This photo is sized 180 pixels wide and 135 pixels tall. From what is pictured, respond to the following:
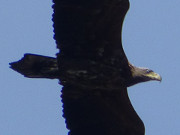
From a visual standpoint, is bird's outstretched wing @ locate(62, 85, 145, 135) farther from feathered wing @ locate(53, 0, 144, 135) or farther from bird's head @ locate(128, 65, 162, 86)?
bird's head @ locate(128, 65, 162, 86)

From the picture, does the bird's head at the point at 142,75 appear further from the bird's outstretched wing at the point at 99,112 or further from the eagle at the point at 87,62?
the bird's outstretched wing at the point at 99,112

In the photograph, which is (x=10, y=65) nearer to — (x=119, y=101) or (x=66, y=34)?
(x=66, y=34)

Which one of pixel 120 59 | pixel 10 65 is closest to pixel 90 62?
pixel 120 59

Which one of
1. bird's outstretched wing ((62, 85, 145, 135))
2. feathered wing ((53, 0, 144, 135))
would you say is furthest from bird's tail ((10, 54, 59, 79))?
bird's outstretched wing ((62, 85, 145, 135))

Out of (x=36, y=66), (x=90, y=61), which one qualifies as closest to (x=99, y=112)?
(x=90, y=61)

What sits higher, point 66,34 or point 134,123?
point 66,34

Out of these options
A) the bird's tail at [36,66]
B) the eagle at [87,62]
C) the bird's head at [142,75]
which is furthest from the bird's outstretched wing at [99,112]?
the bird's tail at [36,66]
